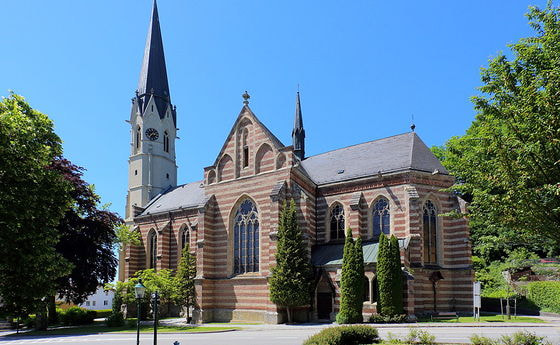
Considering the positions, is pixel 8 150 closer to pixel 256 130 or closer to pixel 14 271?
pixel 14 271

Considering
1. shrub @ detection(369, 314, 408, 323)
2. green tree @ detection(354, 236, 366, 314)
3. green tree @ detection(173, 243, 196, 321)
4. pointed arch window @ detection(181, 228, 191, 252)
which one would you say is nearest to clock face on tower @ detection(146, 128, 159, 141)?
pointed arch window @ detection(181, 228, 191, 252)

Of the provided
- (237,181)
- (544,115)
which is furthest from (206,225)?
(544,115)

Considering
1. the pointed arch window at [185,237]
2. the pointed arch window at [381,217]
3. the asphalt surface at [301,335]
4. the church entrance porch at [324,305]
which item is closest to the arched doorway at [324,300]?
the church entrance porch at [324,305]

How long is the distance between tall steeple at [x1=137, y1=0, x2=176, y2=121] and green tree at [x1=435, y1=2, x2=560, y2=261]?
46.2 m

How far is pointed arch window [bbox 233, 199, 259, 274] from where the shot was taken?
37688mm

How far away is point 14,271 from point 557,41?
1921 cm

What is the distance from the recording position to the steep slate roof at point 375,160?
3619 cm

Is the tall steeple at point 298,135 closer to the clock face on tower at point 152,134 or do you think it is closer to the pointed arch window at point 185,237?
the pointed arch window at point 185,237


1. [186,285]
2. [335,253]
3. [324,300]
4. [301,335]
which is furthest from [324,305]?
[186,285]

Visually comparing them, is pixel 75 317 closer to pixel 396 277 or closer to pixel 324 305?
pixel 324 305

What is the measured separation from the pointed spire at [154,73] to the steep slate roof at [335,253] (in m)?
31.1

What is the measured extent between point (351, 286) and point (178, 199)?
82.2ft

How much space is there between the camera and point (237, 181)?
38.9m

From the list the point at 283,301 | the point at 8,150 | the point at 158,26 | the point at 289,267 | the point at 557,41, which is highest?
the point at 158,26
